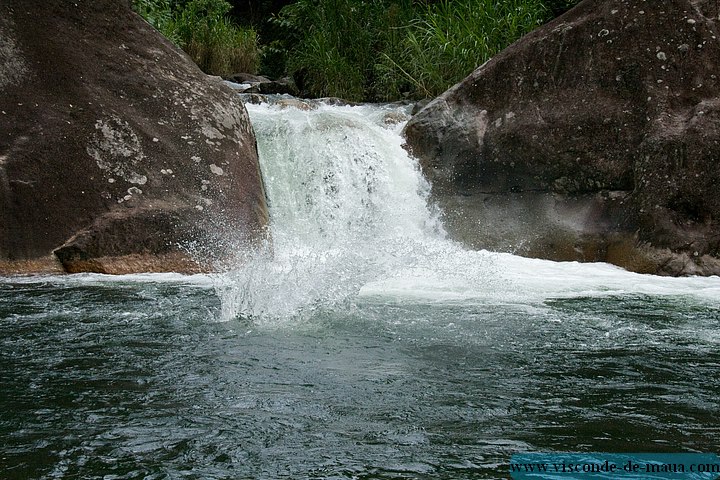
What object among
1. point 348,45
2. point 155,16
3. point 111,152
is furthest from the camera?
point 155,16

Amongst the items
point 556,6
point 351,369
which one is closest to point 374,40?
point 556,6

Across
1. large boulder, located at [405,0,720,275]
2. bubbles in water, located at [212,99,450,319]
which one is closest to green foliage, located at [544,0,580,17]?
large boulder, located at [405,0,720,275]

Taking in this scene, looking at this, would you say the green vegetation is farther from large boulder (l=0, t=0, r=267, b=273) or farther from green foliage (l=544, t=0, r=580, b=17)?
large boulder (l=0, t=0, r=267, b=273)

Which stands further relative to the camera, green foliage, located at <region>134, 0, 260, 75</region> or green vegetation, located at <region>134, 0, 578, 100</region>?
green foliage, located at <region>134, 0, 260, 75</region>

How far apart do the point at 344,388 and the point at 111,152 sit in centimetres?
461

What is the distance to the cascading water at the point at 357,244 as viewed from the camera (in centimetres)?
548

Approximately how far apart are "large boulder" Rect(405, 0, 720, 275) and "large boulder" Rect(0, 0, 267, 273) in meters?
2.23

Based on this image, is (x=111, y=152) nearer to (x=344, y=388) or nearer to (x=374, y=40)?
(x=344, y=388)

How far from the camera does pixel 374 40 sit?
13188 millimetres

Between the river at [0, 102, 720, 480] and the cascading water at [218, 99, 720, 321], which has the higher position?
the cascading water at [218, 99, 720, 321]

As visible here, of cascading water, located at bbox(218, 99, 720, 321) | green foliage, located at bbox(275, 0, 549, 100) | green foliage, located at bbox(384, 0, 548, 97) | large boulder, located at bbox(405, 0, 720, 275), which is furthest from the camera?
green foliage, located at bbox(275, 0, 549, 100)

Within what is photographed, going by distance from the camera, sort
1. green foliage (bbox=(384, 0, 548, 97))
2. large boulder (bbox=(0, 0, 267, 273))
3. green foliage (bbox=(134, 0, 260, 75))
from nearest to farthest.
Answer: large boulder (bbox=(0, 0, 267, 273)) < green foliage (bbox=(384, 0, 548, 97)) < green foliage (bbox=(134, 0, 260, 75))

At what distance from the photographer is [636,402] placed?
332 cm

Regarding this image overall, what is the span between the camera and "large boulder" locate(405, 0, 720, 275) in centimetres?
744
